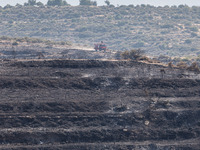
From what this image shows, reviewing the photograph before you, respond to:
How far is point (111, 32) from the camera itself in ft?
429

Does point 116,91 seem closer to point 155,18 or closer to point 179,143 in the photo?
point 179,143

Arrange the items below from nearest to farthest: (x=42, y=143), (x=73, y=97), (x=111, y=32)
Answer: (x=42, y=143) < (x=73, y=97) < (x=111, y=32)

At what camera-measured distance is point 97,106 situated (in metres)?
41.6

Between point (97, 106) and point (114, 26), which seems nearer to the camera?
point (97, 106)

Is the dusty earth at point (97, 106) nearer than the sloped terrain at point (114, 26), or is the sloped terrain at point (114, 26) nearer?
the dusty earth at point (97, 106)

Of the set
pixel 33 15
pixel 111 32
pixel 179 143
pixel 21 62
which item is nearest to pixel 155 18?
pixel 111 32

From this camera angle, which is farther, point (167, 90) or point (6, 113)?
point (167, 90)

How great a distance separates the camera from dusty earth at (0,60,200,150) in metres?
37.2

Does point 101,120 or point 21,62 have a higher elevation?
point 21,62

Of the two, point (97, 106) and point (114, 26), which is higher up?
point (97, 106)

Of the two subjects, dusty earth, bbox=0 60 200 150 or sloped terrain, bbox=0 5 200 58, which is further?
sloped terrain, bbox=0 5 200 58

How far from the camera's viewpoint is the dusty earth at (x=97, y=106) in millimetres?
37250

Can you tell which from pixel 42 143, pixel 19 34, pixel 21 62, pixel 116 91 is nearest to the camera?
pixel 42 143

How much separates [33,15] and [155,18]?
1420 inches
